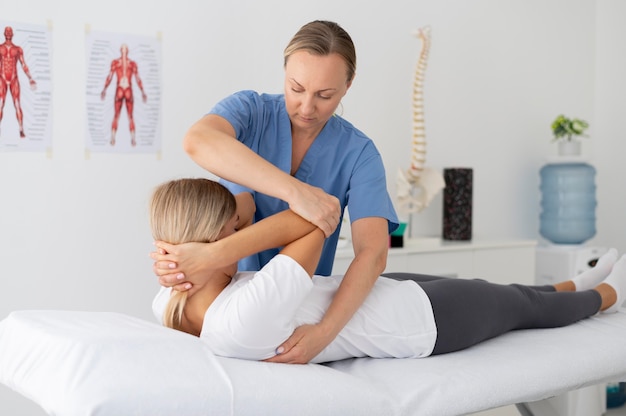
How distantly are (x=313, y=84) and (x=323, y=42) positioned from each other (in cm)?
10

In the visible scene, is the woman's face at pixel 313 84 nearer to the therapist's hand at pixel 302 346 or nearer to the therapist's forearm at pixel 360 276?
the therapist's forearm at pixel 360 276

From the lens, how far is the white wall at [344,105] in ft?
8.82

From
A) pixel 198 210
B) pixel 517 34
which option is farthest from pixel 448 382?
pixel 517 34

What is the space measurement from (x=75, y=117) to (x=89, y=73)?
17 cm

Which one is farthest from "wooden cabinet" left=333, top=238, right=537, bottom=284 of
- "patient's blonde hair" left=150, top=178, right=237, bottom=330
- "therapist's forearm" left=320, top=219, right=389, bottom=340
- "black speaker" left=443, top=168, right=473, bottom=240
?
"patient's blonde hair" left=150, top=178, right=237, bottom=330

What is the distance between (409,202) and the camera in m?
3.47

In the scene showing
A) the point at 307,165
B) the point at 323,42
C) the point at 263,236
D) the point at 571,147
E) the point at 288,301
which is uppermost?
the point at 323,42

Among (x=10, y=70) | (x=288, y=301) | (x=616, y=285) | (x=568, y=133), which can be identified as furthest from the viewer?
(x=568, y=133)

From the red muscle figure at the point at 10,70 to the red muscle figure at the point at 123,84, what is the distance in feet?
0.99

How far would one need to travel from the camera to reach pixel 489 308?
67.7 inches

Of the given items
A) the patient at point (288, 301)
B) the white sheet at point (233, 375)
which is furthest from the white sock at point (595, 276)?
the white sheet at point (233, 375)

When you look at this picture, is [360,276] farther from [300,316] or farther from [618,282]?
[618,282]

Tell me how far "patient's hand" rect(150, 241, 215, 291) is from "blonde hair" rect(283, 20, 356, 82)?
0.52 meters

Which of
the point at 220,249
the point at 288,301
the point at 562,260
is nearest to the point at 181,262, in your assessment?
the point at 220,249
